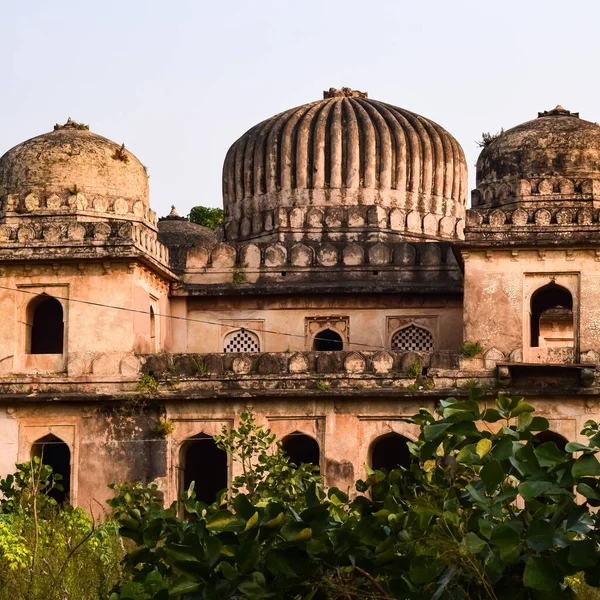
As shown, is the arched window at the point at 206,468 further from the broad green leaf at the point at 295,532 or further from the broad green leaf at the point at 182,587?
the broad green leaf at the point at 295,532

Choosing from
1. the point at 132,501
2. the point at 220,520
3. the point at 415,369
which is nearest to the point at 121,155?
the point at 415,369

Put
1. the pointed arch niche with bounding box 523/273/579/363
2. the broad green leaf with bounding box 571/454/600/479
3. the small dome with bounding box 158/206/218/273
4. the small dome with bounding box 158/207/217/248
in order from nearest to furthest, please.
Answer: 1. the broad green leaf with bounding box 571/454/600/479
2. the pointed arch niche with bounding box 523/273/579/363
3. the small dome with bounding box 158/206/218/273
4. the small dome with bounding box 158/207/217/248

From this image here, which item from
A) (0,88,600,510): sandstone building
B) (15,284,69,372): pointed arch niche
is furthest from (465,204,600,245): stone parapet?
(15,284,69,372): pointed arch niche

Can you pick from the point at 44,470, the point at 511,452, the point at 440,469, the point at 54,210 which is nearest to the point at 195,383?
the point at 54,210

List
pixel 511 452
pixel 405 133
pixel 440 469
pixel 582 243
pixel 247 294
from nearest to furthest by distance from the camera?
pixel 511 452, pixel 440 469, pixel 582 243, pixel 247 294, pixel 405 133

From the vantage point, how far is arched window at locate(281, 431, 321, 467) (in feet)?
75.9

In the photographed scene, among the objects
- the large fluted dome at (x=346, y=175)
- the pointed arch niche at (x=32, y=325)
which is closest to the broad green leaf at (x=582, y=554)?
the pointed arch niche at (x=32, y=325)

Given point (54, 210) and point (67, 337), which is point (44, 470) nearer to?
point (67, 337)

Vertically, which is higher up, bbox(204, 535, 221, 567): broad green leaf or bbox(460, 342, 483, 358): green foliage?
bbox(460, 342, 483, 358): green foliage

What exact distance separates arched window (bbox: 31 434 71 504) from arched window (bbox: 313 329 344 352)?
168 inches

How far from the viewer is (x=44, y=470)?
16422 mm

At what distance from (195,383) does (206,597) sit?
1328 cm

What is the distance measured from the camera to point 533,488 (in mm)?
7918

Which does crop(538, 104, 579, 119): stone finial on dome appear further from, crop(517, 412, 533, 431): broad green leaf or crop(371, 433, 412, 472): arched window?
crop(517, 412, 533, 431): broad green leaf
